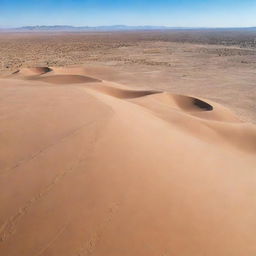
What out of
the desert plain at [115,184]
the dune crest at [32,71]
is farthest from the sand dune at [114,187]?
the dune crest at [32,71]

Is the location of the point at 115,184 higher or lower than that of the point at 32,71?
higher

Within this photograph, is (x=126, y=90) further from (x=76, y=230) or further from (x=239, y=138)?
(x=76, y=230)

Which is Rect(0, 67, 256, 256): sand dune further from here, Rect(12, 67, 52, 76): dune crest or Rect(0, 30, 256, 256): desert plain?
Rect(12, 67, 52, 76): dune crest

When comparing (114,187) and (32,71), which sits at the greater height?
(114,187)

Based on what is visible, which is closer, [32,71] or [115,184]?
[115,184]

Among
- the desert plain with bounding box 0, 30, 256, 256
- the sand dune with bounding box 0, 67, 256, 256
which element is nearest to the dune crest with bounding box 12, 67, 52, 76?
the desert plain with bounding box 0, 30, 256, 256


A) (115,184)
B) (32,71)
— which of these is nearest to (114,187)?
(115,184)

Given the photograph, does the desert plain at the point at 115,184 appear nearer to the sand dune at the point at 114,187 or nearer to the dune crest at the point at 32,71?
the sand dune at the point at 114,187

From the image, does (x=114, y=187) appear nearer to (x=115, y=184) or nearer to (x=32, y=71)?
(x=115, y=184)
